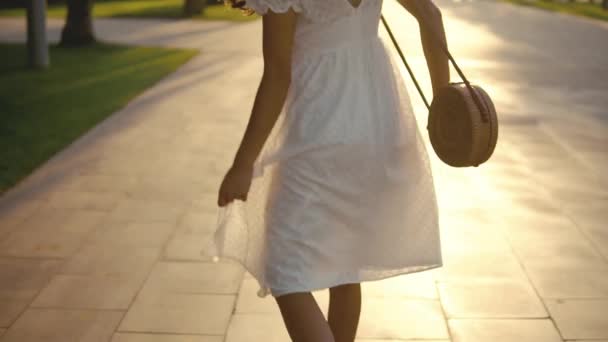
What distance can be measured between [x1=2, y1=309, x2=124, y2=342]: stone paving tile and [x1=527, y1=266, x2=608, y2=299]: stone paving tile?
81.2 inches

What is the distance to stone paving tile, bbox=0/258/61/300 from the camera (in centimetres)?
399

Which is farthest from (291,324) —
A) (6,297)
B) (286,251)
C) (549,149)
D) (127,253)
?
(549,149)

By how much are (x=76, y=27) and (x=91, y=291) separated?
12.0 meters

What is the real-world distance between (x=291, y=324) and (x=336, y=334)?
0.45 meters

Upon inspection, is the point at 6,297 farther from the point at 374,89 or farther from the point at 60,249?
the point at 374,89

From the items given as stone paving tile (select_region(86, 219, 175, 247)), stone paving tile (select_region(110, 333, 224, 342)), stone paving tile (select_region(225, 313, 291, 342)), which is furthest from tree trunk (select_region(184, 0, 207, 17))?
stone paving tile (select_region(110, 333, 224, 342))

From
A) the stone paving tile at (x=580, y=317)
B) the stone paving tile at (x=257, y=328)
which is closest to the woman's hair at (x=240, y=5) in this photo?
the stone paving tile at (x=257, y=328)

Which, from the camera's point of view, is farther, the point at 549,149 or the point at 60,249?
the point at 549,149

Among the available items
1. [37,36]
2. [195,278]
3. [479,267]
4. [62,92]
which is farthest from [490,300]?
[37,36]

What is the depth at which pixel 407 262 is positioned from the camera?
2520 mm

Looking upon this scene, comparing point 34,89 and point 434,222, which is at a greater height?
point 434,222

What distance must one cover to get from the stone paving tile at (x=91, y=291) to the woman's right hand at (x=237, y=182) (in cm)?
183

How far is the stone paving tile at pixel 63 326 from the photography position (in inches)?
139

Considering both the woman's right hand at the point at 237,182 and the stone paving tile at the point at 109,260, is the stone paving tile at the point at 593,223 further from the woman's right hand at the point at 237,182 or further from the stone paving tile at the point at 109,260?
the woman's right hand at the point at 237,182
